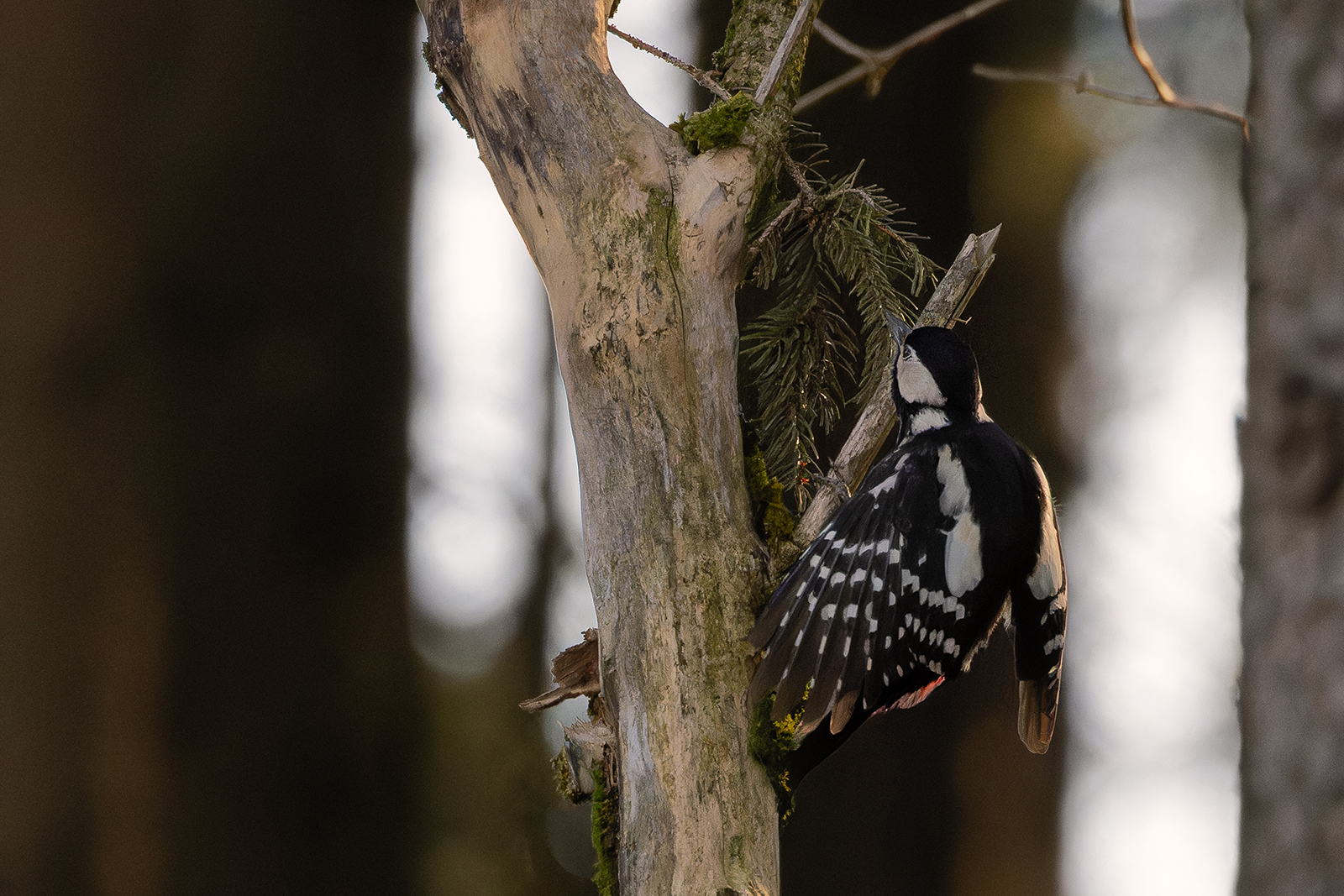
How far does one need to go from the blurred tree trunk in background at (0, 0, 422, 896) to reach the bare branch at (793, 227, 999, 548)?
1356 millimetres

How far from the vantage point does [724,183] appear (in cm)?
101

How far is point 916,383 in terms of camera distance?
1106mm

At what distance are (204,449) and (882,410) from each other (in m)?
1.58

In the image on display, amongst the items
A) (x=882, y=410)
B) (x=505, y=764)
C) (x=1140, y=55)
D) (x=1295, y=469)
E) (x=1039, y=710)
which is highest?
(x=1140, y=55)

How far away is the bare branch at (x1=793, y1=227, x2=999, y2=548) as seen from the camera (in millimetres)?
1096

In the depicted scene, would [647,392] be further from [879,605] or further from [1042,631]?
[1042,631]

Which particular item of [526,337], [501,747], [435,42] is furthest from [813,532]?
[501,747]

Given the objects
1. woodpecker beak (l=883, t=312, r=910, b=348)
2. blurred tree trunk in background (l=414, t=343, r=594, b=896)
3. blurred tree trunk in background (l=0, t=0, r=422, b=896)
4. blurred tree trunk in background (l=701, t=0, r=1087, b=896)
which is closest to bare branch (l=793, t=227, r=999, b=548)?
woodpecker beak (l=883, t=312, r=910, b=348)

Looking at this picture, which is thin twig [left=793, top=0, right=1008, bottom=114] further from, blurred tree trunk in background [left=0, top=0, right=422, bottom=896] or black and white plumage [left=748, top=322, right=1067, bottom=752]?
blurred tree trunk in background [left=0, top=0, right=422, bottom=896]

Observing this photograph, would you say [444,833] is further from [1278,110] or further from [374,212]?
[1278,110]

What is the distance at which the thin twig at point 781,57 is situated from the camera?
3.46 feet

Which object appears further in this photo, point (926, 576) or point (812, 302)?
point (812, 302)

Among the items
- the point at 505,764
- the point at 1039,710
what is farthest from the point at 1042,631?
the point at 505,764

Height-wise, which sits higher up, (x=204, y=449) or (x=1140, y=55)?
(x=1140, y=55)
